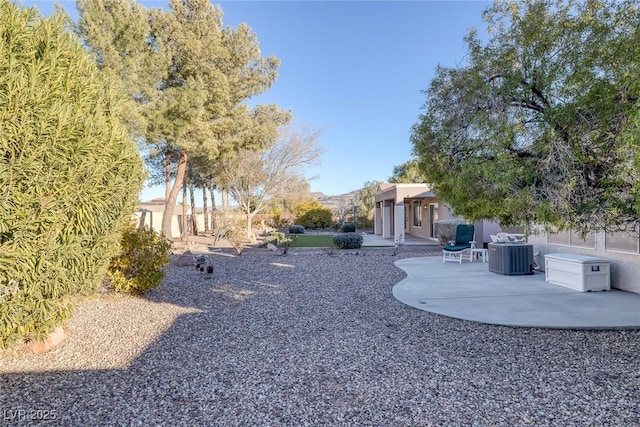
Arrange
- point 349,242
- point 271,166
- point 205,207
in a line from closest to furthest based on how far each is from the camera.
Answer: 1. point 349,242
2. point 271,166
3. point 205,207

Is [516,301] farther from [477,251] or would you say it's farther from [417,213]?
[417,213]

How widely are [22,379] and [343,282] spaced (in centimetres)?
661

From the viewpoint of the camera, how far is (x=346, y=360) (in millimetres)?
4203

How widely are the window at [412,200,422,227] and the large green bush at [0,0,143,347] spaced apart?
20.2m

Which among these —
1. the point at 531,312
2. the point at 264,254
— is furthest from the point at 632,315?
the point at 264,254

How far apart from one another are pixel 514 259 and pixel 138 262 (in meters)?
9.33

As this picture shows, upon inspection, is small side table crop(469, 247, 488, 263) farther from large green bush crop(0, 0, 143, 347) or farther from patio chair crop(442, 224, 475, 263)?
large green bush crop(0, 0, 143, 347)

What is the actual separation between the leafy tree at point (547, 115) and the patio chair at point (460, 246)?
7892 millimetres

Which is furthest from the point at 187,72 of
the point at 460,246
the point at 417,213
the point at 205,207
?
the point at 417,213

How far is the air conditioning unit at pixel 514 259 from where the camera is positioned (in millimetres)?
9648

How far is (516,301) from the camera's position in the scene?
6.78m

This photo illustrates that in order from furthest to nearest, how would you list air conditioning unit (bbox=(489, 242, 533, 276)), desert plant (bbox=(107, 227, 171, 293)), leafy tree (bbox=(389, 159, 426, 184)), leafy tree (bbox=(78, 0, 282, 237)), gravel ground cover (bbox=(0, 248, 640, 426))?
leafy tree (bbox=(389, 159, 426, 184)) < leafy tree (bbox=(78, 0, 282, 237)) < air conditioning unit (bbox=(489, 242, 533, 276)) < desert plant (bbox=(107, 227, 171, 293)) < gravel ground cover (bbox=(0, 248, 640, 426))

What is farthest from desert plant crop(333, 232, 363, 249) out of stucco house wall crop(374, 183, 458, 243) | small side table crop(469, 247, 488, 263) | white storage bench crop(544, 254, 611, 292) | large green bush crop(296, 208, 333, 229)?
large green bush crop(296, 208, 333, 229)

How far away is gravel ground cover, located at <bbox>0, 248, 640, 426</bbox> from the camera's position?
3.00m
